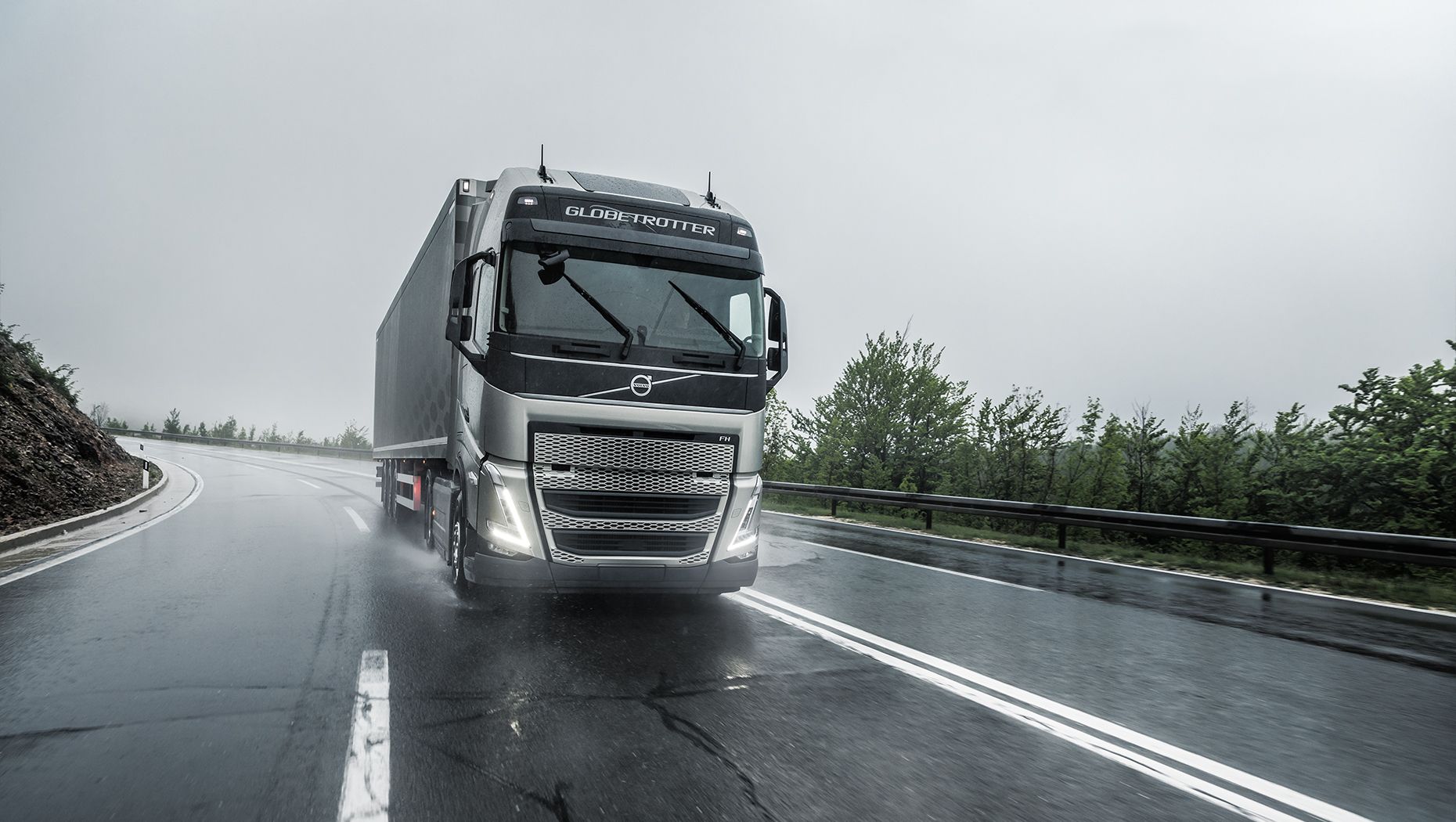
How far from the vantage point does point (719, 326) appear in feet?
21.6

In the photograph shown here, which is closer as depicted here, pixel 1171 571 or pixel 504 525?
pixel 504 525

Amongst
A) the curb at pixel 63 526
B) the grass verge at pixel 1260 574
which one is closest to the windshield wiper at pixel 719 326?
the grass verge at pixel 1260 574

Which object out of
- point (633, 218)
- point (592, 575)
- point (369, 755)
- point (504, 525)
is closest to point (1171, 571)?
point (592, 575)

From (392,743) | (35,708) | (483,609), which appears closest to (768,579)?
(483,609)

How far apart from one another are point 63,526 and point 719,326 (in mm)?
10248

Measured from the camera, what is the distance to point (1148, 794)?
3295 mm

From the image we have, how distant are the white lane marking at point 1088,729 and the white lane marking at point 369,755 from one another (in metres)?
3.02

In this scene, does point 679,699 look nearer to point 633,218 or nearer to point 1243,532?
point 633,218

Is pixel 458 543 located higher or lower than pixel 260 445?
lower

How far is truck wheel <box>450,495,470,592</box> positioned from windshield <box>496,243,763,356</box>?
1777 millimetres

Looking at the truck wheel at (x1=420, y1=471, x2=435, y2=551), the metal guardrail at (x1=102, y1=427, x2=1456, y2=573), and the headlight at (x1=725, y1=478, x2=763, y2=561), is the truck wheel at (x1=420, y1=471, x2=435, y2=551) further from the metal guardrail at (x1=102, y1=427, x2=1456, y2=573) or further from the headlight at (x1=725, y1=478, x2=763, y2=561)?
the metal guardrail at (x1=102, y1=427, x2=1456, y2=573)

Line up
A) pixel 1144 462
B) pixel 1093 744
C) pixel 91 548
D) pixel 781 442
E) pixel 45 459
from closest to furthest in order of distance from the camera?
pixel 1093 744
pixel 91 548
pixel 45 459
pixel 1144 462
pixel 781 442

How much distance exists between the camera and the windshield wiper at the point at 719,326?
21.4ft

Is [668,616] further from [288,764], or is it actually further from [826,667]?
[288,764]
